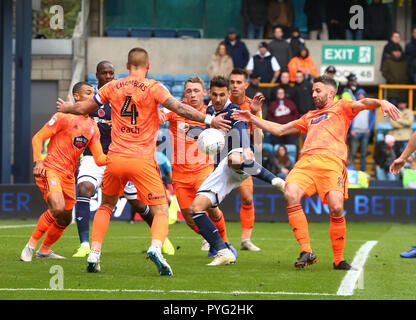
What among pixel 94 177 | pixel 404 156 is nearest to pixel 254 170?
pixel 404 156

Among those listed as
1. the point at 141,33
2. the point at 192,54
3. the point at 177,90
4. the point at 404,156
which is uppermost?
the point at 141,33

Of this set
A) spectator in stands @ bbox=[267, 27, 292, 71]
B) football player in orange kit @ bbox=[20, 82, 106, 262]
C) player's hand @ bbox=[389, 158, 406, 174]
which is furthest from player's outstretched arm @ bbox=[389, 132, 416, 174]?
spectator in stands @ bbox=[267, 27, 292, 71]

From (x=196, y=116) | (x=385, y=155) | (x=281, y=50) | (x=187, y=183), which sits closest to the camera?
(x=196, y=116)

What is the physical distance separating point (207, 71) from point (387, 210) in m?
8.42

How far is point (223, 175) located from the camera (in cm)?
926

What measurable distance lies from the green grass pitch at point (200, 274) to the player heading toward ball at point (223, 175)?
0.32 meters

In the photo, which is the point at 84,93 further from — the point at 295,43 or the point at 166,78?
the point at 166,78

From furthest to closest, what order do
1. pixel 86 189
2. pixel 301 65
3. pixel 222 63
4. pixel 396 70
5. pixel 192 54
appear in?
pixel 192 54, pixel 396 70, pixel 222 63, pixel 301 65, pixel 86 189

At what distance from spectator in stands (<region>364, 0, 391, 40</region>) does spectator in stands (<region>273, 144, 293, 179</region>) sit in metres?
6.07

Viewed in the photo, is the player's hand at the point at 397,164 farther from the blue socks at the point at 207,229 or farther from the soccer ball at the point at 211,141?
the blue socks at the point at 207,229

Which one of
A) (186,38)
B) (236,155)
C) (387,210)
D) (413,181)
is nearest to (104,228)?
(236,155)

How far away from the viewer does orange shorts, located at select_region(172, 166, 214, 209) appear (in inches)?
397

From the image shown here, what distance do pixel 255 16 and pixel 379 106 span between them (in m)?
15.5
